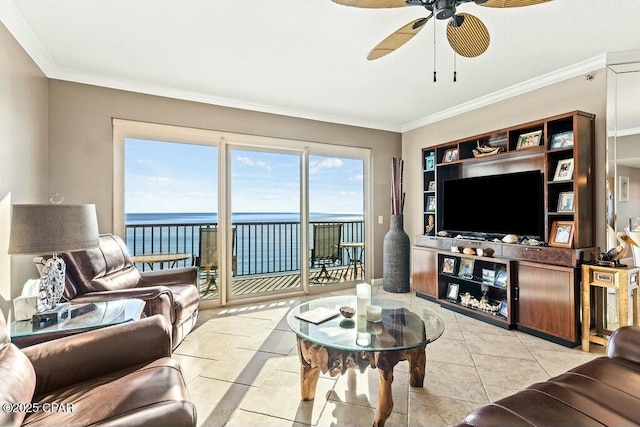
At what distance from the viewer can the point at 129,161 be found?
3.60 metres

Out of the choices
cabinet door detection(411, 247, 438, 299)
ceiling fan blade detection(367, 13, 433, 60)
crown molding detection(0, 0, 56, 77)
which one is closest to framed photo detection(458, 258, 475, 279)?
cabinet door detection(411, 247, 438, 299)

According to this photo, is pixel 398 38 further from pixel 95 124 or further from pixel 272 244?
pixel 272 244

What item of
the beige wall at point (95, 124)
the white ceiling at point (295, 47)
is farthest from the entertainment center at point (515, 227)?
the beige wall at point (95, 124)

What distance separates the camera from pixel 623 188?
9.39 ft

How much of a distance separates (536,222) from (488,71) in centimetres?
159

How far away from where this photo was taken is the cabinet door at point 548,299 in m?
2.73

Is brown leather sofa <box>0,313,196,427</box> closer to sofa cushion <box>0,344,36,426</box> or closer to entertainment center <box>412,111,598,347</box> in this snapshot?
sofa cushion <box>0,344,36,426</box>

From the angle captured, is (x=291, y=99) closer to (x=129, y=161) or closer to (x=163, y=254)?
(x=129, y=161)

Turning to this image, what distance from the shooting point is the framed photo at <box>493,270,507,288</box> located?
10.9 feet

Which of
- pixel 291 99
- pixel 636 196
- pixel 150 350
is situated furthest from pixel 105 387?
pixel 636 196

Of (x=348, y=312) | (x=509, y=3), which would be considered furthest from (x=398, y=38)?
(x=348, y=312)

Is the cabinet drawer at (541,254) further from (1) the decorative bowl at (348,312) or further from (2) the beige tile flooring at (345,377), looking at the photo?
(1) the decorative bowl at (348,312)

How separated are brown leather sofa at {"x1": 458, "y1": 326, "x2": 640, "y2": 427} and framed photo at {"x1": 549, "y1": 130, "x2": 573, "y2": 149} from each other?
210cm

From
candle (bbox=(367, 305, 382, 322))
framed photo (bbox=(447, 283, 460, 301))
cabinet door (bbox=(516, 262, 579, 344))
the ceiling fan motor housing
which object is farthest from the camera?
framed photo (bbox=(447, 283, 460, 301))
